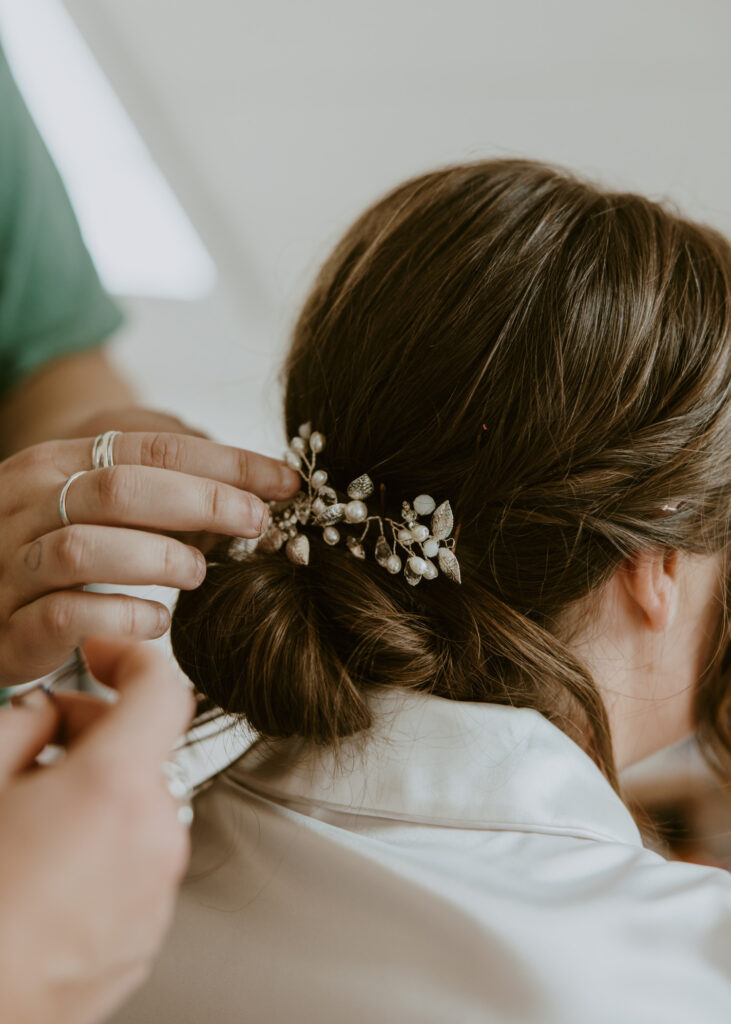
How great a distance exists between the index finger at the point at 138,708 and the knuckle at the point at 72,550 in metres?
0.18

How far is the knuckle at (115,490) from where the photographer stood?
700 mm

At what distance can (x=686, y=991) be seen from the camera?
62cm

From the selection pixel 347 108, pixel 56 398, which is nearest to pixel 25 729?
pixel 56 398

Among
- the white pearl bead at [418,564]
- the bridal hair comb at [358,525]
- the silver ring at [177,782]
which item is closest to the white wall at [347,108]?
the bridal hair comb at [358,525]

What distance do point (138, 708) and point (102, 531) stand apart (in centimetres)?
28

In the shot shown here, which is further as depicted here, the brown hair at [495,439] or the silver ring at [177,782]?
the brown hair at [495,439]

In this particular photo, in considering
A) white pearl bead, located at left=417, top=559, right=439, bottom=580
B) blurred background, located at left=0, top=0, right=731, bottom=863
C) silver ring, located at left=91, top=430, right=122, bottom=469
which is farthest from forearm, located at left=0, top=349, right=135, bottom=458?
white pearl bead, located at left=417, top=559, right=439, bottom=580

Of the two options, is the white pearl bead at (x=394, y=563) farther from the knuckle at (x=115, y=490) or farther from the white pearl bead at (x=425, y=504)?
the knuckle at (x=115, y=490)

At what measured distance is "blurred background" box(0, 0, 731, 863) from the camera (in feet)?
5.80

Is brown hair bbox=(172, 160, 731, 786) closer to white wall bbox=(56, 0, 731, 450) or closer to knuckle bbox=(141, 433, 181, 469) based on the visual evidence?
knuckle bbox=(141, 433, 181, 469)

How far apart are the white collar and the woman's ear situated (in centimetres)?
14

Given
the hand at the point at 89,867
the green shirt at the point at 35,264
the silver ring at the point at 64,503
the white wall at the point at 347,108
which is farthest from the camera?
the white wall at the point at 347,108

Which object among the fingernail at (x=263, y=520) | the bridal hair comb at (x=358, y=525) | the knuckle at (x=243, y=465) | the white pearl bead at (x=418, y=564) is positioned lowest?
the white pearl bead at (x=418, y=564)

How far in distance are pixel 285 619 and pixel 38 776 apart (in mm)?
349
